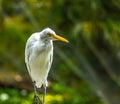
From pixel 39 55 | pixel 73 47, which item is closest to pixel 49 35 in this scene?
pixel 39 55

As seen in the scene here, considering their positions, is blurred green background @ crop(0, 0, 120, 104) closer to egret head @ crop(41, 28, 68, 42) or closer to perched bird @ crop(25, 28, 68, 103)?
perched bird @ crop(25, 28, 68, 103)

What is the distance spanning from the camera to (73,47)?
10.0 meters

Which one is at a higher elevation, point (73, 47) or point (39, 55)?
point (73, 47)

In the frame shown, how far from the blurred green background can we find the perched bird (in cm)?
329

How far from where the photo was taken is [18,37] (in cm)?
1134

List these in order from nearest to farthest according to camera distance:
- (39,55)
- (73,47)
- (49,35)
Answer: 1. (49,35)
2. (39,55)
3. (73,47)

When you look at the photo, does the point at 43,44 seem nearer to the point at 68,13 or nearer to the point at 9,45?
the point at 68,13

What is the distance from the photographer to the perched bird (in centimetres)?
476

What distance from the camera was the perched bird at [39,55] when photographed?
4757mm

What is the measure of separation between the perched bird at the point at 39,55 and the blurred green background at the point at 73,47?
3291mm

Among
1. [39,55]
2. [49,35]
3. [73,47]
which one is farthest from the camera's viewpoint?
[73,47]

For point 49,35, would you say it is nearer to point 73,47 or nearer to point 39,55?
point 39,55

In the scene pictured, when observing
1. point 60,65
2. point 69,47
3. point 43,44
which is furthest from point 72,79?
point 43,44

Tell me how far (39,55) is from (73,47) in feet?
16.8
